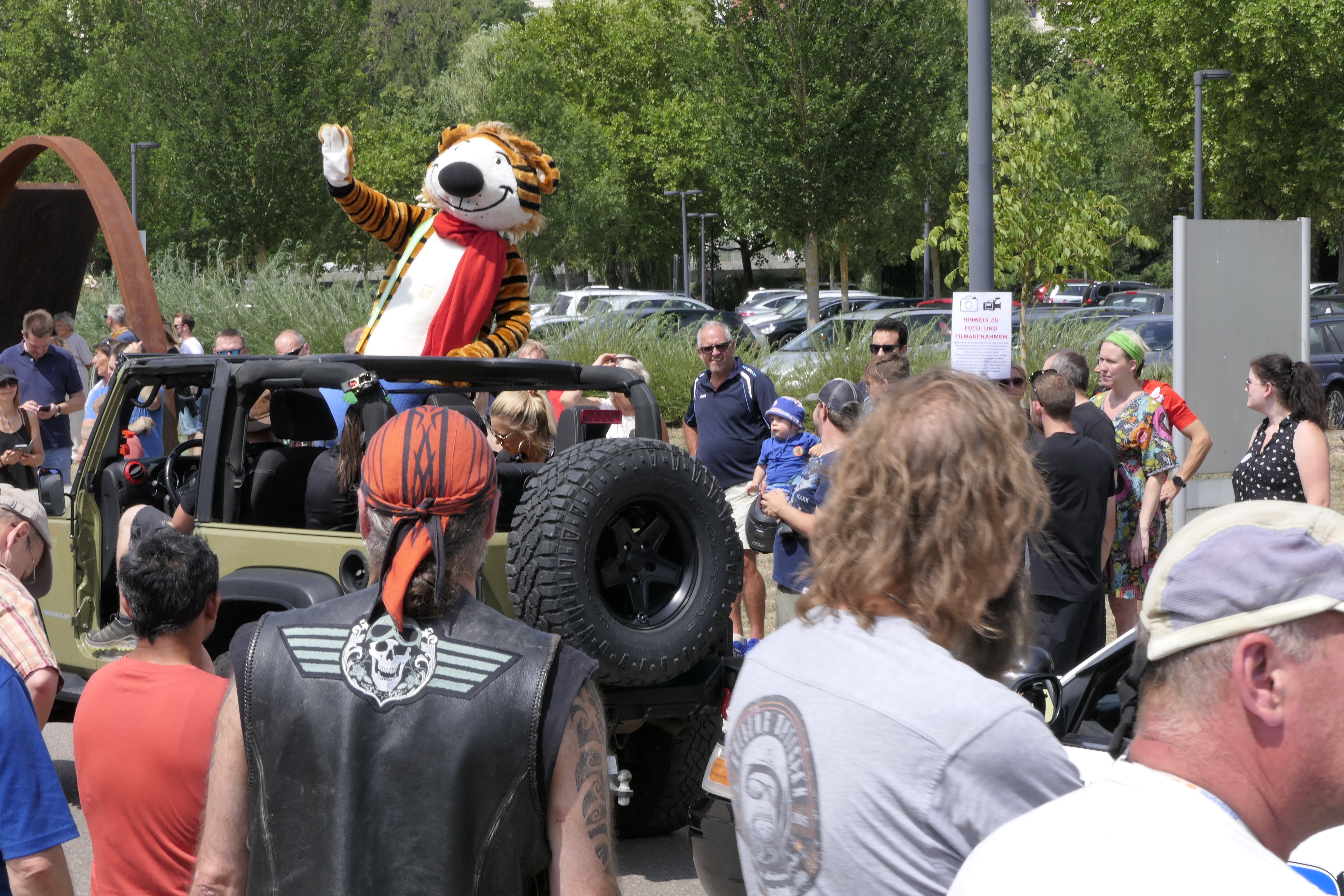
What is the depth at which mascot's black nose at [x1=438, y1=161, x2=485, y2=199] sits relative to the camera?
6.87 m

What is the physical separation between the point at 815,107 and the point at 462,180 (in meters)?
20.7

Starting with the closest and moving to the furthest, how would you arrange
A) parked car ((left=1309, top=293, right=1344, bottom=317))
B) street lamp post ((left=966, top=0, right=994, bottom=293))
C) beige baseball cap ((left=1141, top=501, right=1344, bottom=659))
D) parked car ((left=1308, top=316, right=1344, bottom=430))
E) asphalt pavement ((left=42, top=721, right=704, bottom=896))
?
beige baseball cap ((left=1141, top=501, right=1344, bottom=659)) → asphalt pavement ((left=42, top=721, right=704, bottom=896)) → street lamp post ((left=966, top=0, right=994, bottom=293)) → parked car ((left=1308, top=316, right=1344, bottom=430)) → parked car ((left=1309, top=293, right=1344, bottom=317))

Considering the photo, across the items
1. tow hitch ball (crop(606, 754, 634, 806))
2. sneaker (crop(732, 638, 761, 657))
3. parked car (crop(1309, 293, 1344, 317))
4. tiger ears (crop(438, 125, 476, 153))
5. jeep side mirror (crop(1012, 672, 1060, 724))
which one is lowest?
sneaker (crop(732, 638, 761, 657))

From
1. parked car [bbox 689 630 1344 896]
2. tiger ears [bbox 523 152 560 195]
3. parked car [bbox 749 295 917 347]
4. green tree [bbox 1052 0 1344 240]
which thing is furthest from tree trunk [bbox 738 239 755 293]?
parked car [bbox 689 630 1344 896]

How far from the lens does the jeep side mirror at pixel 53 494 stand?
523 cm

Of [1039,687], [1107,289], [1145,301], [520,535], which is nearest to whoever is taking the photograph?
[1039,687]

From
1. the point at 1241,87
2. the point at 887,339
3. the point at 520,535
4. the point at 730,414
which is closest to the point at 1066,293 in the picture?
the point at 1241,87

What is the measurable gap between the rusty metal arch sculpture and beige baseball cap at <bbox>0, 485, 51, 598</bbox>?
596 cm

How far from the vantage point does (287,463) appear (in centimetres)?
521

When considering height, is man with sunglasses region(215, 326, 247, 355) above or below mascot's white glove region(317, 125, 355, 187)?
below

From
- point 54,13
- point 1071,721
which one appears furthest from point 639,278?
point 1071,721

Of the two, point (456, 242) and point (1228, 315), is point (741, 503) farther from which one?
point (1228, 315)

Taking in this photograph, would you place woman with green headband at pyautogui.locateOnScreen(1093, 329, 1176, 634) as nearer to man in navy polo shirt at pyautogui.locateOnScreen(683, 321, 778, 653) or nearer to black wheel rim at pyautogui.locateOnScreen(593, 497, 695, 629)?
man in navy polo shirt at pyautogui.locateOnScreen(683, 321, 778, 653)

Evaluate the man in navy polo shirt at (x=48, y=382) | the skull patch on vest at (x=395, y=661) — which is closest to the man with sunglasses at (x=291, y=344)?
the man in navy polo shirt at (x=48, y=382)
